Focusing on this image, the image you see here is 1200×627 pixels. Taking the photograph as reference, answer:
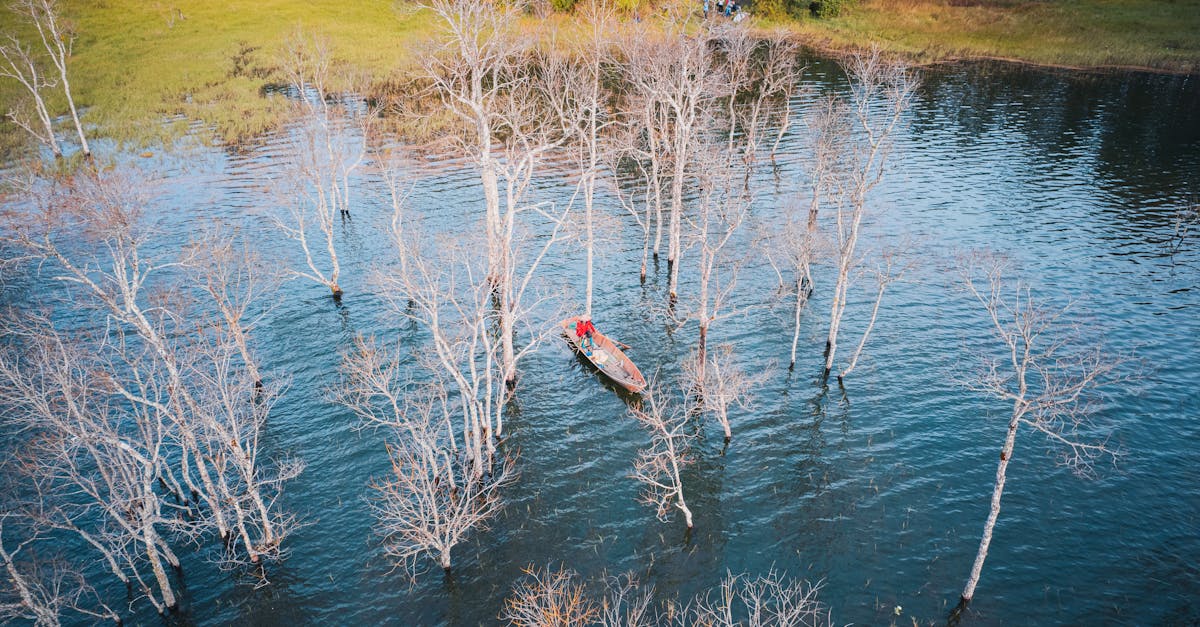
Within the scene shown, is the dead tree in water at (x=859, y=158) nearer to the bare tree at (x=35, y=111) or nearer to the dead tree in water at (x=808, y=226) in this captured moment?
the dead tree in water at (x=808, y=226)

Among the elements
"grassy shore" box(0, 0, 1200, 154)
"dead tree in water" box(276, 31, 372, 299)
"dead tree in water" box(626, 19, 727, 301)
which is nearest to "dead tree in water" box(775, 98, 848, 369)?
"dead tree in water" box(626, 19, 727, 301)

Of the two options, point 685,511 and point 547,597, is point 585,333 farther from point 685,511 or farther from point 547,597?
point 547,597

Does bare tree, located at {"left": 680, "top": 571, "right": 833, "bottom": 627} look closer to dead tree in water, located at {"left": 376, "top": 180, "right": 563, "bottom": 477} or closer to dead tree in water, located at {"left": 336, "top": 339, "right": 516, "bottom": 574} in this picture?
dead tree in water, located at {"left": 336, "top": 339, "right": 516, "bottom": 574}

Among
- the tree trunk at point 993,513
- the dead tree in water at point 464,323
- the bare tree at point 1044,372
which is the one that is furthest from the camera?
the dead tree in water at point 464,323

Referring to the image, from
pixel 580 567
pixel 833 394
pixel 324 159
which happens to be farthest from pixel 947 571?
pixel 324 159

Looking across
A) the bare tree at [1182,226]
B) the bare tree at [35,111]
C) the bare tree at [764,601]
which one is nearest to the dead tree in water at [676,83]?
the bare tree at [764,601]

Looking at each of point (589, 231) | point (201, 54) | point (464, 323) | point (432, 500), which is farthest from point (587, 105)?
point (201, 54)

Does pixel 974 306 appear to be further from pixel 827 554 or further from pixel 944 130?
pixel 944 130
